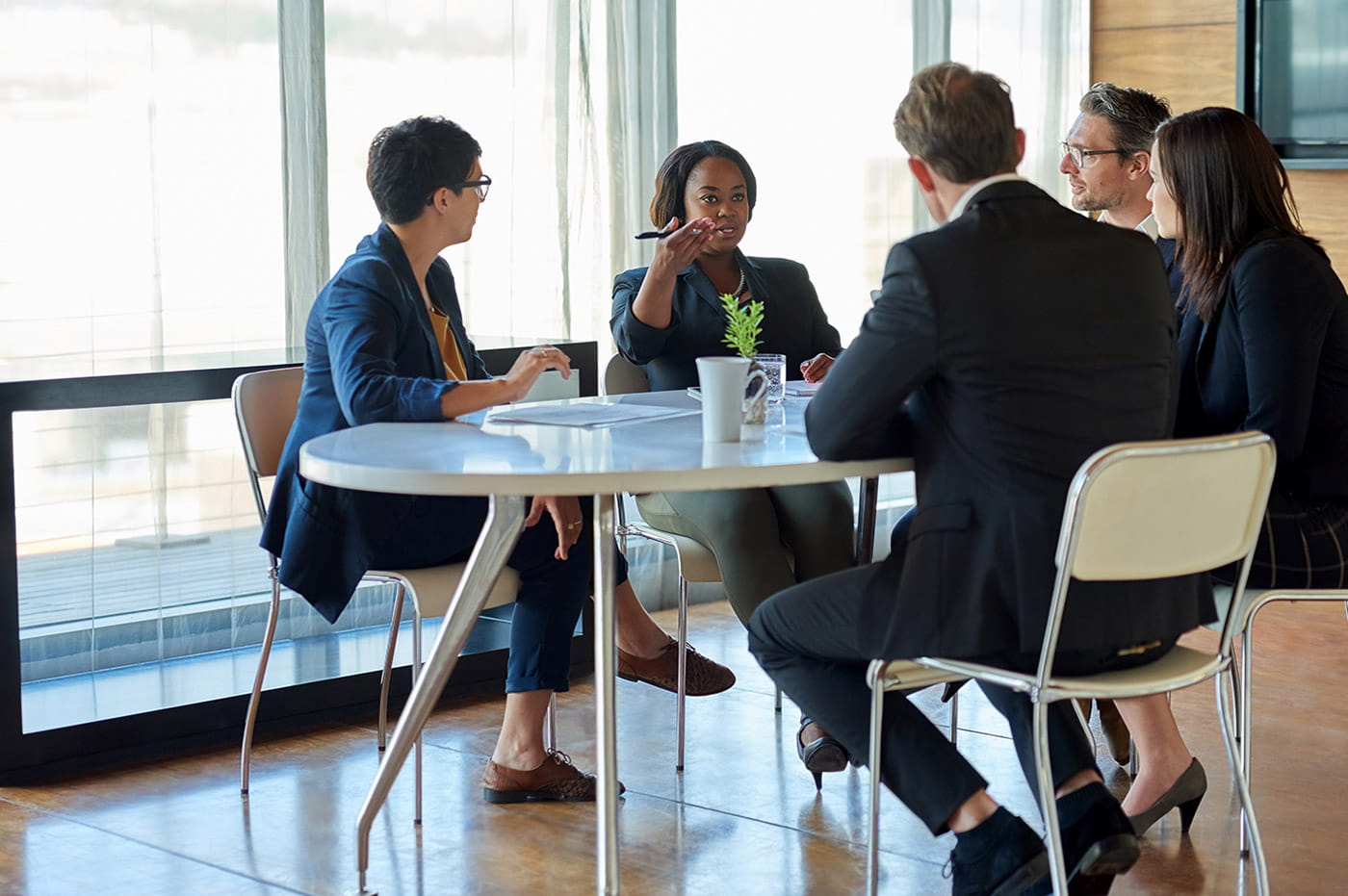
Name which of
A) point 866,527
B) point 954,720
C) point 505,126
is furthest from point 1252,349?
point 505,126

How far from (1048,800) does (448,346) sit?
1.41 metres

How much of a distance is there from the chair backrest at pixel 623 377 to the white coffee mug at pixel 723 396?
3.20 feet

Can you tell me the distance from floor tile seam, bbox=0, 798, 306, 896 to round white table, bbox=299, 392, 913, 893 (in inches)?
6.3

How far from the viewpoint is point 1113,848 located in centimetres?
223

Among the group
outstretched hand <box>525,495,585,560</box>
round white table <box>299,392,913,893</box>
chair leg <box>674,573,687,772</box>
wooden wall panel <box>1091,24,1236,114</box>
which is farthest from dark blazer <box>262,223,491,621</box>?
wooden wall panel <box>1091,24,1236,114</box>

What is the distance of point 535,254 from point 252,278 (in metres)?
0.84

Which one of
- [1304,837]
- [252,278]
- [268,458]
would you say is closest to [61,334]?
[252,278]

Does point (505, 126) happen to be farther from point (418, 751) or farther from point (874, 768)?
point (874, 768)

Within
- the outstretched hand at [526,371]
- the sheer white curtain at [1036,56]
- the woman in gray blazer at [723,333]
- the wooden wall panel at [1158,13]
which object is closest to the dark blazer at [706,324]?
the woman in gray blazer at [723,333]

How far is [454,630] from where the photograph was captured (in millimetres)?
2322

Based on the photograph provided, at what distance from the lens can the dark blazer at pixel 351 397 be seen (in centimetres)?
251

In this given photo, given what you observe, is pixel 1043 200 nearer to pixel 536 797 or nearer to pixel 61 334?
pixel 536 797

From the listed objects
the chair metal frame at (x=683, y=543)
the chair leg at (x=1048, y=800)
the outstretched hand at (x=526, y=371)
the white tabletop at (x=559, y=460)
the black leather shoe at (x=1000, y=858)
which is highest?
the outstretched hand at (x=526, y=371)

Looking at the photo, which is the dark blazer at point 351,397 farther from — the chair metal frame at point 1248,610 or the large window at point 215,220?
the chair metal frame at point 1248,610
